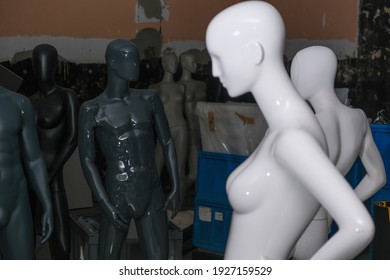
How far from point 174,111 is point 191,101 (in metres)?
0.27

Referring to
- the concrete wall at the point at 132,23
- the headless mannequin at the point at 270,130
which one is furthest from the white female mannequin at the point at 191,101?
the headless mannequin at the point at 270,130

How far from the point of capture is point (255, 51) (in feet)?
5.92

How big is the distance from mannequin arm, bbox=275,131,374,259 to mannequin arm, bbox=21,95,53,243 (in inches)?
54.3

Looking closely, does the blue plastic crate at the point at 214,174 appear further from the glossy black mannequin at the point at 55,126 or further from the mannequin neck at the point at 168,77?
the mannequin neck at the point at 168,77

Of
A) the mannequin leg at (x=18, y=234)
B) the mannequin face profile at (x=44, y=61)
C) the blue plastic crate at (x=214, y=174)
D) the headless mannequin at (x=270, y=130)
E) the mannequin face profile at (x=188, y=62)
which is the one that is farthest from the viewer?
the mannequin face profile at (x=188, y=62)

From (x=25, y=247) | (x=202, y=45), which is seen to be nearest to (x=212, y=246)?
(x=25, y=247)

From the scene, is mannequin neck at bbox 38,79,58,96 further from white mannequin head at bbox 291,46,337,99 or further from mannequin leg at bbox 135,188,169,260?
white mannequin head at bbox 291,46,337,99

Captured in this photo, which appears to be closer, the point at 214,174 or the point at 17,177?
the point at 17,177

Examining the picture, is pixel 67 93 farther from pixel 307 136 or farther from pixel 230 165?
pixel 307 136

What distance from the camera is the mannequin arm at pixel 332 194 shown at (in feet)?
5.28

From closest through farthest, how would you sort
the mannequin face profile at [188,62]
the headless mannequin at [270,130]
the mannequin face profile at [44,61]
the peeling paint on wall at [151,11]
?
the headless mannequin at [270,130], the mannequin face profile at [44,61], the mannequin face profile at [188,62], the peeling paint on wall at [151,11]

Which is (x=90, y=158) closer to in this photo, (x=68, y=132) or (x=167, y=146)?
(x=167, y=146)

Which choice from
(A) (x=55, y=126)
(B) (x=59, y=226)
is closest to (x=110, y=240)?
(B) (x=59, y=226)

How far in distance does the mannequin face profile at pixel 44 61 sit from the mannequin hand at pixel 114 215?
115 centimetres
